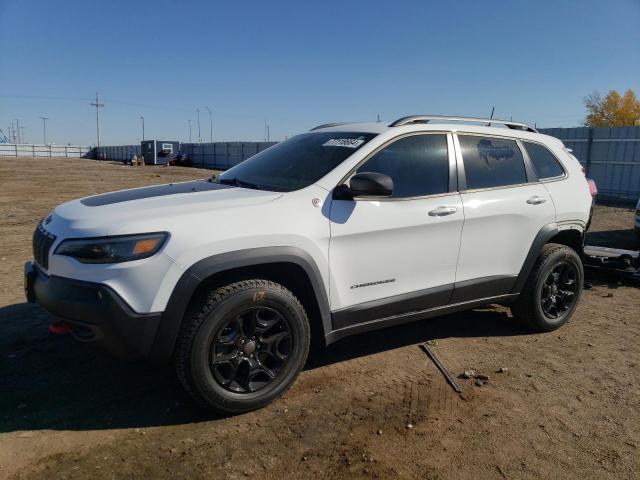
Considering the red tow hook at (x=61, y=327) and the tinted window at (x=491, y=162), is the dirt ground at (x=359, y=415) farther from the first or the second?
the tinted window at (x=491, y=162)

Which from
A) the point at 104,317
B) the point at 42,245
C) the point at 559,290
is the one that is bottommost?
the point at 559,290

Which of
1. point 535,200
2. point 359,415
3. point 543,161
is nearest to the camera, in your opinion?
point 359,415

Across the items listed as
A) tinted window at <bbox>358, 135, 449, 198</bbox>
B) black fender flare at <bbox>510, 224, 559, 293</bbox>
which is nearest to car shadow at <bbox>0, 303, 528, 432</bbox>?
black fender flare at <bbox>510, 224, 559, 293</bbox>

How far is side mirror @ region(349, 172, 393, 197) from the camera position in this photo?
3236 millimetres

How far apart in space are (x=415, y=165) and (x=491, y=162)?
0.81m

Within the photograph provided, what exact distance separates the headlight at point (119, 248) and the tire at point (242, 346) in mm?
426

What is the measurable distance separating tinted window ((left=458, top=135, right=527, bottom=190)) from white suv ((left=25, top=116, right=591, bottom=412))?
13 millimetres

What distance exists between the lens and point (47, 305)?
2.92 metres

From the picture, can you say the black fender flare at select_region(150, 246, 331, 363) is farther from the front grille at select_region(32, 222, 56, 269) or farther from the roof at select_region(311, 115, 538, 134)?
the roof at select_region(311, 115, 538, 134)

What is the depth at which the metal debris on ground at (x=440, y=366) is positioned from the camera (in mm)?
3583

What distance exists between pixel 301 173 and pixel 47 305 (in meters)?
1.80

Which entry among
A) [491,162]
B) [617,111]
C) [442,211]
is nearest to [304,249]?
[442,211]

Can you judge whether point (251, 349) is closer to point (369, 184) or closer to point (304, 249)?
point (304, 249)

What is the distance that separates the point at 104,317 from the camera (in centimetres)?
Answer: 270
